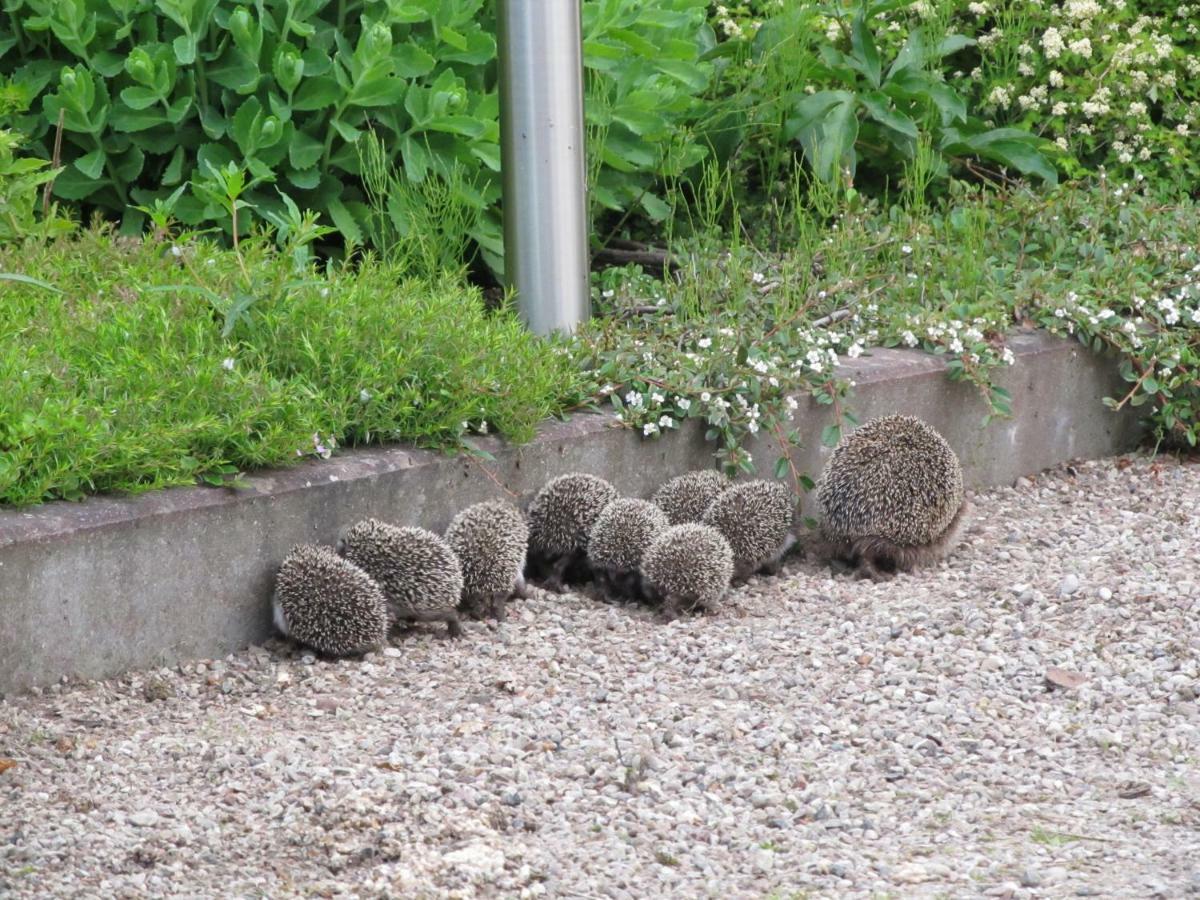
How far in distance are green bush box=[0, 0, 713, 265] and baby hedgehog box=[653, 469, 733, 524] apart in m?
1.70

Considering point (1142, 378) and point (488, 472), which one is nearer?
point (488, 472)

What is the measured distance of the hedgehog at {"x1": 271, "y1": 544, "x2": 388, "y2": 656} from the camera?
4.35 metres

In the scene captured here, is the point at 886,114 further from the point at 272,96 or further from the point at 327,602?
the point at 327,602

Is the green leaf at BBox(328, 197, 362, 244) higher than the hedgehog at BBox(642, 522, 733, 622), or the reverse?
the green leaf at BBox(328, 197, 362, 244)

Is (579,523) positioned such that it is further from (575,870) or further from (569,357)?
(575,870)

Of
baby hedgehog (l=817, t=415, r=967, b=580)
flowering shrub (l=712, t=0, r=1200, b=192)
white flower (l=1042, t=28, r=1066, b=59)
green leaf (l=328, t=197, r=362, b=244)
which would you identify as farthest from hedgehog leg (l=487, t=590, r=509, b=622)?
white flower (l=1042, t=28, r=1066, b=59)

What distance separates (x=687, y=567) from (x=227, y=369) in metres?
1.51

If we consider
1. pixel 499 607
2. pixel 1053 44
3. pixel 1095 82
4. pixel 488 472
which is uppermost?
pixel 1053 44

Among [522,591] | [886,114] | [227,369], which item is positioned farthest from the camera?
[886,114]

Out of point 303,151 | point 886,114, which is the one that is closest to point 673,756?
point 303,151

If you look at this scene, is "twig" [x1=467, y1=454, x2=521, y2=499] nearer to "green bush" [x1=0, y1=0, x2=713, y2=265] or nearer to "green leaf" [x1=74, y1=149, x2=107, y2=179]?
"green bush" [x1=0, y1=0, x2=713, y2=265]

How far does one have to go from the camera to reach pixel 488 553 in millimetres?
4641

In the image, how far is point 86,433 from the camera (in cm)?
418

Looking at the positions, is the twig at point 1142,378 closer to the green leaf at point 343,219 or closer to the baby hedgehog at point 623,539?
the baby hedgehog at point 623,539
